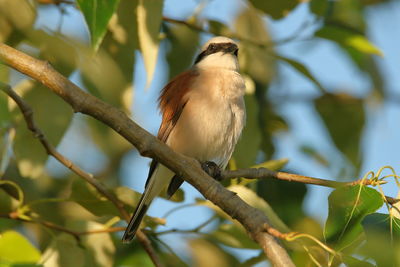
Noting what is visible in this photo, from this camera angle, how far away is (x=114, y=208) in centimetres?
272

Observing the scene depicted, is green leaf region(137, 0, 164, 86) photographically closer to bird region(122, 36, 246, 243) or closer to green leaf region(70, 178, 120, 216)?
green leaf region(70, 178, 120, 216)

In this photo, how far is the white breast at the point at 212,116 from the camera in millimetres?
3285

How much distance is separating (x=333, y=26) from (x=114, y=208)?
1.43m

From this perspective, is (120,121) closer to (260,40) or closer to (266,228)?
(266,228)

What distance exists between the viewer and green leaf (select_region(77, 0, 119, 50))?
6.06 feet

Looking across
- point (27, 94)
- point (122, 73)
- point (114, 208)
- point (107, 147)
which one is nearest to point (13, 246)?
point (114, 208)

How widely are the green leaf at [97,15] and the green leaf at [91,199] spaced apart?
0.90 meters

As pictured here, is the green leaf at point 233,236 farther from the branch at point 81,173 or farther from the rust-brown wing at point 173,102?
the rust-brown wing at point 173,102

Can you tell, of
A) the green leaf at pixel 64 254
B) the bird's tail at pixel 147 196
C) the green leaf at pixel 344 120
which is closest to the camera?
the green leaf at pixel 64 254

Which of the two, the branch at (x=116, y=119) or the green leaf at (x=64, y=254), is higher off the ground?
the branch at (x=116, y=119)

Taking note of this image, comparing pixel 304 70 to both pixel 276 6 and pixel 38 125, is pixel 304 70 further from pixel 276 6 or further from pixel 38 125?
pixel 38 125

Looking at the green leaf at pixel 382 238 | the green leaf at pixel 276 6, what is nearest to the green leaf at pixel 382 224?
the green leaf at pixel 382 238

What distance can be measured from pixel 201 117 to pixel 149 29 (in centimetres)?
80

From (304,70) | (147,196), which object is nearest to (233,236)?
(147,196)
